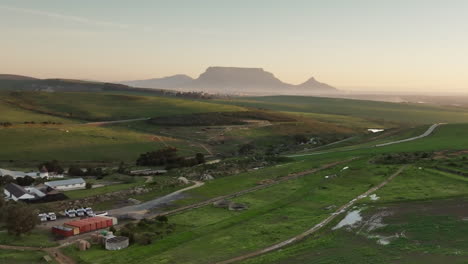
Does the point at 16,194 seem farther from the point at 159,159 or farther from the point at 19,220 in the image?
the point at 159,159

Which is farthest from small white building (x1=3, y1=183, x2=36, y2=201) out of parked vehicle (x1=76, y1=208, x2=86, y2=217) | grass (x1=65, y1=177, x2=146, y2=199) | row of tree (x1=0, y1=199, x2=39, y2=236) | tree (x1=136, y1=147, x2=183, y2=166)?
tree (x1=136, y1=147, x2=183, y2=166)

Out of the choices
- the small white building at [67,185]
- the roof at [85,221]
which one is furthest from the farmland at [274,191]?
the small white building at [67,185]

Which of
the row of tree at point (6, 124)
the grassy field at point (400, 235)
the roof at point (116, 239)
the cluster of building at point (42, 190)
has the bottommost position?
the cluster of building at point (42, 190)

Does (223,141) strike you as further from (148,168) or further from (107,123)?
(107,123)

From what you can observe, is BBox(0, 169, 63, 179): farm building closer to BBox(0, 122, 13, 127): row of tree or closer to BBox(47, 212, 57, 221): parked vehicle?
BBox(47, 212, 57, 221): parked vehicle

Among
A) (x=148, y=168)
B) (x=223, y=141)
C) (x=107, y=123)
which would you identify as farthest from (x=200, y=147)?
(x=107, y=123)

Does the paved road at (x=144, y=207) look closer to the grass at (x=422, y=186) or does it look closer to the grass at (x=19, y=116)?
the grass at (x=422, y=186)

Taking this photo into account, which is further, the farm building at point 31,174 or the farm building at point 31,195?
the farm building at point 31,174
